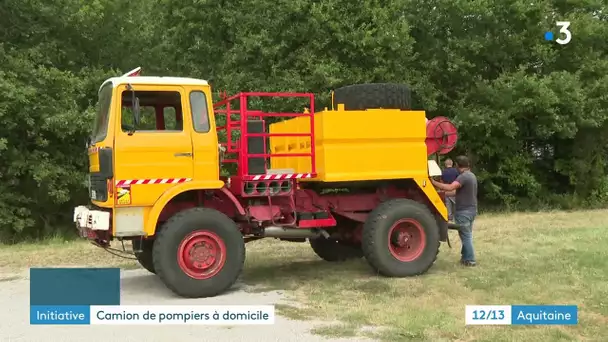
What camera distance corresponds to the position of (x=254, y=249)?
11.7 metres

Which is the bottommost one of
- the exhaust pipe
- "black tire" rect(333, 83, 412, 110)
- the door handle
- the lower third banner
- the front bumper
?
the lower third banner

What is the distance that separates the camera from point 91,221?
7.23 meters

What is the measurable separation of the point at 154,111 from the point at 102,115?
700 mm

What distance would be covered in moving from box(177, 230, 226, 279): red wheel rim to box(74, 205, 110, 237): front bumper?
93 centimetres

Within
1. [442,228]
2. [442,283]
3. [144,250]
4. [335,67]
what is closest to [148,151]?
[144,250]

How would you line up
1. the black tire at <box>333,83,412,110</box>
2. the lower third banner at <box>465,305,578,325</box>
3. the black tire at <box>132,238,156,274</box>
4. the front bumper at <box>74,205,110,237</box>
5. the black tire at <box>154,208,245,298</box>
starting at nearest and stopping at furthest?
the lower third banner at <box>465,305,578,325</box>, the front bumper at <box>74,205,110,237</box>, the black tire at <box>154,208,245,298</box>, the black tire at <box>132,238,156,274</box>, the black tire at <box>333,83,412,110</box>

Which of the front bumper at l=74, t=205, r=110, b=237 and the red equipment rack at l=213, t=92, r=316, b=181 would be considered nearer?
the front bumper at l=74, t=205, r=110, b=237

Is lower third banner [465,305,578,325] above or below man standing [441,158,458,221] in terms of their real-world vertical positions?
below

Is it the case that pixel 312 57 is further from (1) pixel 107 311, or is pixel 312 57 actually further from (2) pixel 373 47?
(1) pixel 107 311

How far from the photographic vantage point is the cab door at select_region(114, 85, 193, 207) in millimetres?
7176

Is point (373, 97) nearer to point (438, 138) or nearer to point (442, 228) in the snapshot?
point (438, 138)

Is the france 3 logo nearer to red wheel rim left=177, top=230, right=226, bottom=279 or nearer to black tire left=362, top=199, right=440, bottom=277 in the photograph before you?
black tire left=362, top=199, right=440, bottom=277

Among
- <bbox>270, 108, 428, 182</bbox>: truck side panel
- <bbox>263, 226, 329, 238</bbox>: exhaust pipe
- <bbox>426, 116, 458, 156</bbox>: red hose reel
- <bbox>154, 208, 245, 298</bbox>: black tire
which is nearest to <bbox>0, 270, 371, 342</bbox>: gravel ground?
<bbox>154, 208, 245, 298</bbox>: black tire
